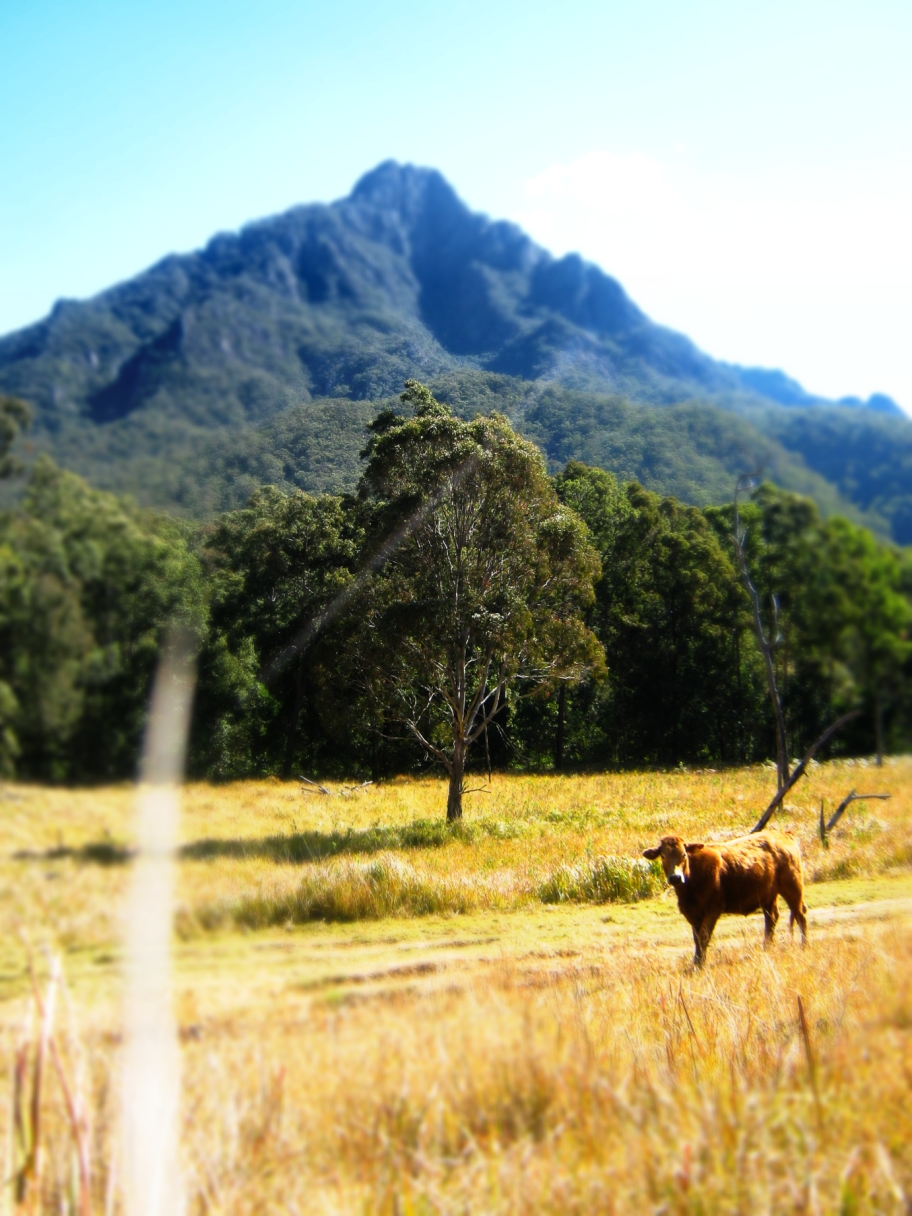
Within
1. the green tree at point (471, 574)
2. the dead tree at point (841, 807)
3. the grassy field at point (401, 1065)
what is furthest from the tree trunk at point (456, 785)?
the grassy field at point (401, 1065)

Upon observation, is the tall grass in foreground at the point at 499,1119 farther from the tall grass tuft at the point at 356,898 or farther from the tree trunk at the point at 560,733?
the tree trunk at the point at 560,733

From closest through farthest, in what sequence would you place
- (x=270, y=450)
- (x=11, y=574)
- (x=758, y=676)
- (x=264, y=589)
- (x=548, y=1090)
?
1. (x=11, y=574)
2. (x=548, y=1090)
3. (x=264, y=589)
4. (x=270, y=450)
5. (x=758, y=676)

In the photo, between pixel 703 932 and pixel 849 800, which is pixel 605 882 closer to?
pixel 703 932

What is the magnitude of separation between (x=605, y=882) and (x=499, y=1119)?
6.37 meters

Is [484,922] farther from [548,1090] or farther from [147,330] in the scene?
[147,330]

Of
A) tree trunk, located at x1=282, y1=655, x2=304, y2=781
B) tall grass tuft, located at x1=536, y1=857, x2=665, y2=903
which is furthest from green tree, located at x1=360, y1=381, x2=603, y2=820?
tree trunk, located at x1=282, y1=655, x2=304, y2=781

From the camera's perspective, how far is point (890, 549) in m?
3.44

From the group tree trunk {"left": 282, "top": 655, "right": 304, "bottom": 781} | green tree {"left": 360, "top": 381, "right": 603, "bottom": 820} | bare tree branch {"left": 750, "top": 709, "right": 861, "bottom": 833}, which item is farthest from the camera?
green tree {"left": 360, "top": 381, "right": 603, "bottom": 820}

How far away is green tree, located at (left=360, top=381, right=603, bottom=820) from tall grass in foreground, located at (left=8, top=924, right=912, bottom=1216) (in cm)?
891

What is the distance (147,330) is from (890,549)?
9.86 feet

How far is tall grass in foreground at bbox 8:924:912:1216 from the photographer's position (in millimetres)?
2443

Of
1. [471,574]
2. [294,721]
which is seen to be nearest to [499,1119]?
[294,721]

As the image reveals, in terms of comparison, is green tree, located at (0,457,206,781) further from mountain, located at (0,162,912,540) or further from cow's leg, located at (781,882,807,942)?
cow's leg, located at (781,882,807,942)

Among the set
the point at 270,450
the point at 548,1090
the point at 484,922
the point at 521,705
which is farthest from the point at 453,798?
the point at 548,1090
